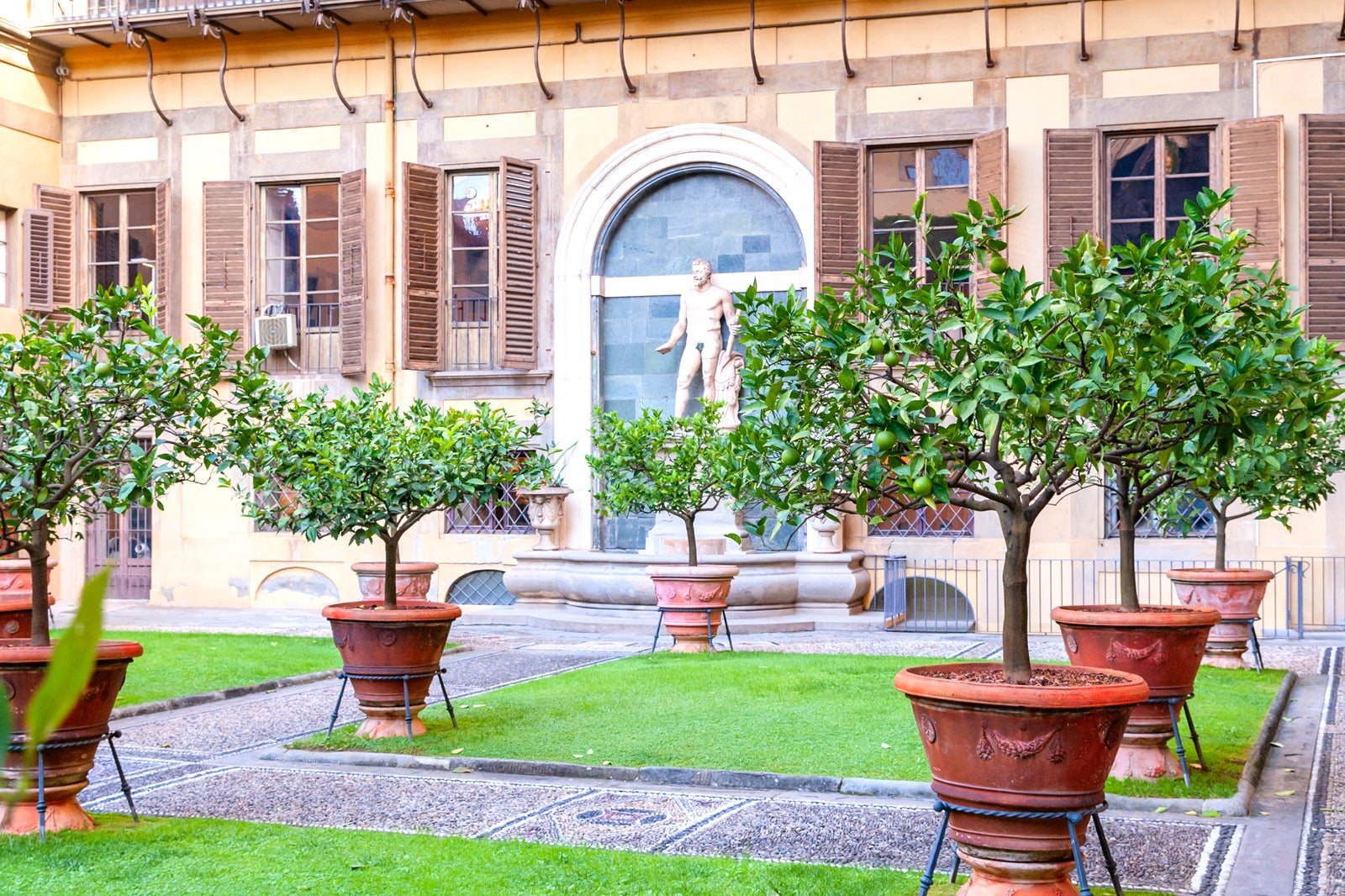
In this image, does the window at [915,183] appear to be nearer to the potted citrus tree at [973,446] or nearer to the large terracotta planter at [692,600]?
the large terracotta planter at [692,600]

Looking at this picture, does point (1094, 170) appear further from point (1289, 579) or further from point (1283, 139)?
point (1289, 579)

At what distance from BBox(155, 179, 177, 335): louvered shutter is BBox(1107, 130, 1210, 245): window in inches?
520

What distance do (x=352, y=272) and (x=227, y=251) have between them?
2.07m

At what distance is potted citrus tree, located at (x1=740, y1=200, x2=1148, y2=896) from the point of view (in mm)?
4359

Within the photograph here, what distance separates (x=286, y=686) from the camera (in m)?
11.8

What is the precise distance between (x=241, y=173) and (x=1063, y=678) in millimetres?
17888

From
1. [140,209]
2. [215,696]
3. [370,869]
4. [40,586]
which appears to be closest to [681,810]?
[370,869]

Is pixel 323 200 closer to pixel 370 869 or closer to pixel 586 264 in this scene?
pixel 586 264

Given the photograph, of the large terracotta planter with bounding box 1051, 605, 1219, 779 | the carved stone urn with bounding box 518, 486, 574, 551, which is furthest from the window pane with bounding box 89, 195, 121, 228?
the large terracotta planter with bounding box 1051, 605, 1219, 779

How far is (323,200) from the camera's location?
2033cm

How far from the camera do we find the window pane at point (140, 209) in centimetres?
2092

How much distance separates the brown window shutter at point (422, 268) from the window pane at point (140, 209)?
448 cm

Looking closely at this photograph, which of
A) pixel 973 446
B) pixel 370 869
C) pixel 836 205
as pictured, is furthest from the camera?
pixel 836 205

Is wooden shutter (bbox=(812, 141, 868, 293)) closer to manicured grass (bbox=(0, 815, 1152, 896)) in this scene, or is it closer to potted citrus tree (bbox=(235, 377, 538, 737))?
potted citrus tree (bbox=(235, 377, 538, 737))
